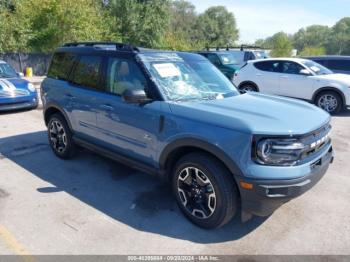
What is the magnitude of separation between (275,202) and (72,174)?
3.02 metres

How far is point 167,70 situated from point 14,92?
6529 mm

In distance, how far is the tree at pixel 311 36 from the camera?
101 m

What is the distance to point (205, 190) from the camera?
323 cm

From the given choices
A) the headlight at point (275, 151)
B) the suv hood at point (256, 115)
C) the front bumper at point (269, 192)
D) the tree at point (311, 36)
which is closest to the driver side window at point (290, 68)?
the suv hood at point (256, 115)

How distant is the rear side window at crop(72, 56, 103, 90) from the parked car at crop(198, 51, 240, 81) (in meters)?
9.32

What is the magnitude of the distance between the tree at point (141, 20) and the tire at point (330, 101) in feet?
80.0

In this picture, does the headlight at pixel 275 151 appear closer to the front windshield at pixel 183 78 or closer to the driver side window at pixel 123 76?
the front windshield at pixel 183 78

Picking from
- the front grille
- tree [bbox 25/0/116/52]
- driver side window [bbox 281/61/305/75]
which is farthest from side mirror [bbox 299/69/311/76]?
tree [bbox 25/0/116/52]

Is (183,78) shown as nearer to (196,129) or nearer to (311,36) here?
(196,129)

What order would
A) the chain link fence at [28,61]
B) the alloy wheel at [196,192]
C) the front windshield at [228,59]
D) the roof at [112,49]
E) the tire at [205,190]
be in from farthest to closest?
the chain link fence at [28,61] → the front windshield at [228,59] → the roof at [112,49] → the alloy wheel at [196,192] → the tire at [205,190]

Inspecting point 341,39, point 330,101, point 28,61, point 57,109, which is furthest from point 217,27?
point 57,109

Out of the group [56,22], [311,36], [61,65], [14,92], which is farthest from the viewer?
[311,36]

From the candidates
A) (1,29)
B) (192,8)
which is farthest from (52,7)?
(192,8)

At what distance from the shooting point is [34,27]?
21344 mm
